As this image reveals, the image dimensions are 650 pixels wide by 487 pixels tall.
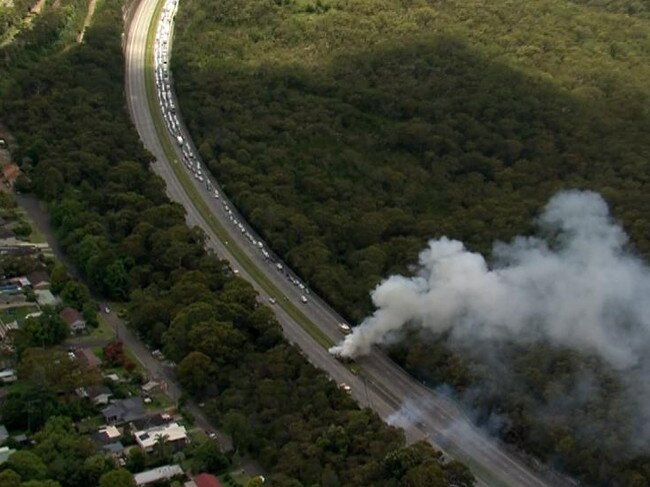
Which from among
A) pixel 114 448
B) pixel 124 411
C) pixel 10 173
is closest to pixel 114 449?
pixel 114 448

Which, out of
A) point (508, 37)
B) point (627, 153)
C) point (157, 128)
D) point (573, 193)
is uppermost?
point (508, 37)

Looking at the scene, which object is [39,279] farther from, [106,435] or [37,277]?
[106,435]

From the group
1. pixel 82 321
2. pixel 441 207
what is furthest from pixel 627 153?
pixel 82 321

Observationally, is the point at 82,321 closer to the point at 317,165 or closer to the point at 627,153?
the point at 317,165

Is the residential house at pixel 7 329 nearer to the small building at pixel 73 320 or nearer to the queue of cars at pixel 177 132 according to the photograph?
the small building at pixel 73 320

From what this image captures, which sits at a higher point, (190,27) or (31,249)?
(190,27)

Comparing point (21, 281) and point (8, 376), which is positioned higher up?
point (21, 281)
